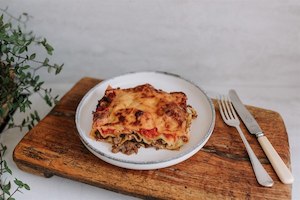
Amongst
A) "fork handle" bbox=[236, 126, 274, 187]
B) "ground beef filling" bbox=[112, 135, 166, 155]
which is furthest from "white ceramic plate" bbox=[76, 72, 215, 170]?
"fork handle" bbox=[236, 126, 274, 187]

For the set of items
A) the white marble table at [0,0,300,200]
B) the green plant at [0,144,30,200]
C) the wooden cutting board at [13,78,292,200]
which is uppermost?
the white marble table at [0,0,300,200]

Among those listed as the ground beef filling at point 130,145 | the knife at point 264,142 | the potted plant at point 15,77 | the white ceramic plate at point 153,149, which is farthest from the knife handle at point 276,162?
the potted plant at point 15,77

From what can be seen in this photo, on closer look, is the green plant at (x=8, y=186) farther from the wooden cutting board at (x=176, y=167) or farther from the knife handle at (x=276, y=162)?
the knife handle at (x=276, y=162)

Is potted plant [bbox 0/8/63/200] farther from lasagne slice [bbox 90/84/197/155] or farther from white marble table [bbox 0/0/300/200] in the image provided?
lasagne slice [bbox 90/84/197/155]

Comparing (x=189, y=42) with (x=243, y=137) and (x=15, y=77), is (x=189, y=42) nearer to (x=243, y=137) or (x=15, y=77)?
(x=243, y=137)

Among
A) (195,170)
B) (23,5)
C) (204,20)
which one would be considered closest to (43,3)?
(23,5)

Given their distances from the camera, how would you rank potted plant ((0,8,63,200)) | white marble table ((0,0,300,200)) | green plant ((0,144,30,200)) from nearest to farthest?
green plant ((0,144,30,200))
potted plant ((0,8,63,200))
white marble table ((0,0,300,200))

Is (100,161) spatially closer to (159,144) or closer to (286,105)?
(159,144)
